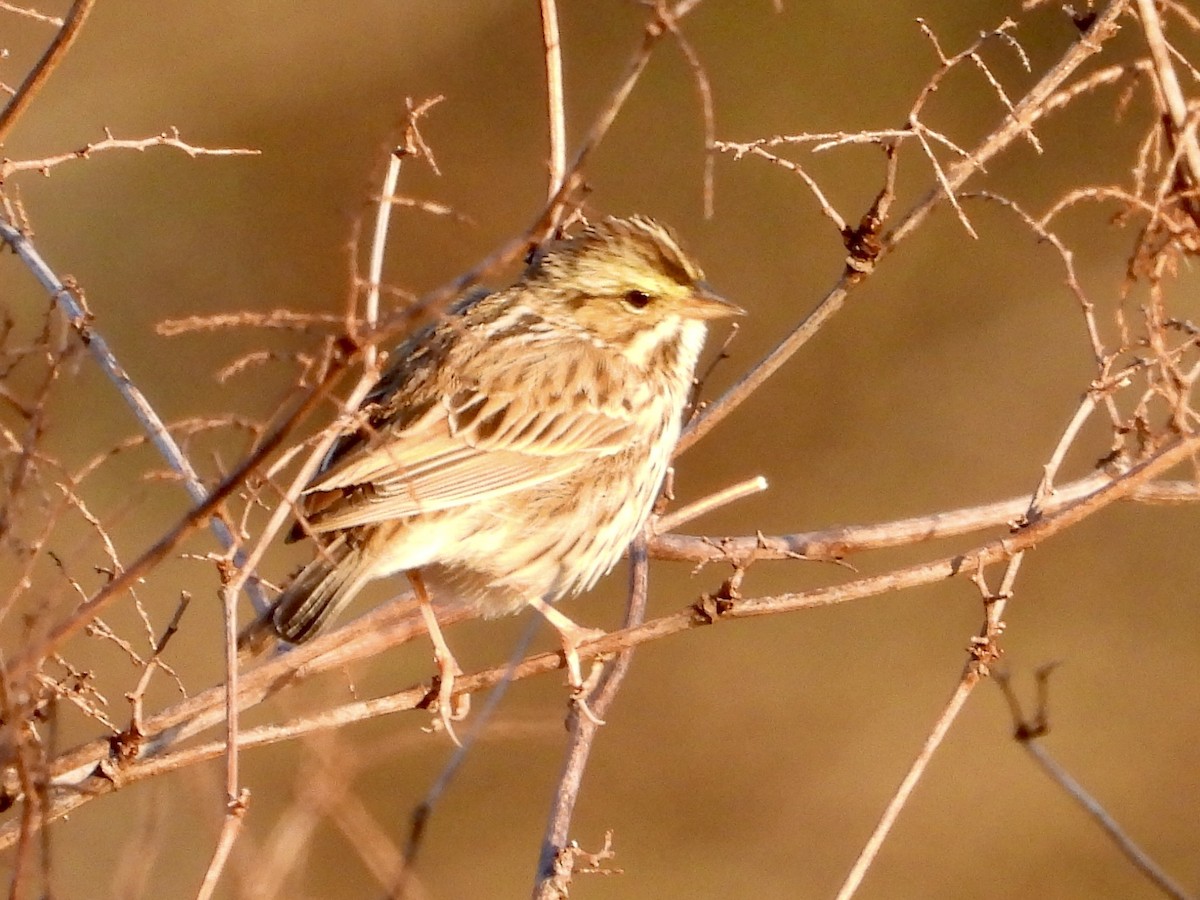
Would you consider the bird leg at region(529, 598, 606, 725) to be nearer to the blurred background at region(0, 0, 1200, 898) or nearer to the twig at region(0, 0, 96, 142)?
the twig at region(0, 0, 96, 142)

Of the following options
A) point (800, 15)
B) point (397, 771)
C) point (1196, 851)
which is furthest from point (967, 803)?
point (800, 15)

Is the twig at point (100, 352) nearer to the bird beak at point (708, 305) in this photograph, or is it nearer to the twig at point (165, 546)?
the twig at point (165, 546)

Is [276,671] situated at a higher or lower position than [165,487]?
lower

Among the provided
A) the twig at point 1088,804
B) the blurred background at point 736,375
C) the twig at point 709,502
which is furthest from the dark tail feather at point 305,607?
the blurred background at point 736,375

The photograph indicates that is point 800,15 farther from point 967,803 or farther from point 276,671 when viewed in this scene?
point 276,671

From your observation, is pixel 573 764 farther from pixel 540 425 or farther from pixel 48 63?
pixel 48 63

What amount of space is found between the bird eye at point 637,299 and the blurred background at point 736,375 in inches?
252

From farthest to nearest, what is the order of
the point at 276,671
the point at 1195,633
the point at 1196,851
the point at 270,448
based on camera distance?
the point at 1195,633, the point at 1196,851, the point at 276,671, the point at 270,448

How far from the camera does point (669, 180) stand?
13.2 metres

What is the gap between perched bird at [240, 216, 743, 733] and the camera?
4.98m

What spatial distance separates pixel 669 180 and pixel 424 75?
2.24 metres

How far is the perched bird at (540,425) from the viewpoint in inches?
196

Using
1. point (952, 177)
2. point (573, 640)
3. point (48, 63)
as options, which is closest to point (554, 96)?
point (952, 177)

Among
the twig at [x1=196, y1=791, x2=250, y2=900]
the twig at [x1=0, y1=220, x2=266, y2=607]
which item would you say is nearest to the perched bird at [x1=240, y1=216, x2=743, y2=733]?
the twig at [x1=0, y1=220, x2=266, y2=607]
